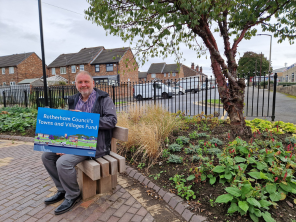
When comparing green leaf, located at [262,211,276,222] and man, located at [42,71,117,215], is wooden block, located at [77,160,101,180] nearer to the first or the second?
man, located at [42,71,117,215]

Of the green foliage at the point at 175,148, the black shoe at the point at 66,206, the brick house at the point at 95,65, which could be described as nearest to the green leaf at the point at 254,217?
the green foliage at the point at 175,148

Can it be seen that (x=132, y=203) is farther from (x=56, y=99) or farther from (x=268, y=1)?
(x=56, y=99)

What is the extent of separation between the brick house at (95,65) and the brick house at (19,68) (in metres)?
3.19

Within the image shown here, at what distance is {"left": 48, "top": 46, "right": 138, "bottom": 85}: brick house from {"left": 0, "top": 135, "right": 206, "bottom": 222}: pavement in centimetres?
3109

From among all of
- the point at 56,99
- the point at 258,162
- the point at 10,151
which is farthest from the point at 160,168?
the point at 56,99

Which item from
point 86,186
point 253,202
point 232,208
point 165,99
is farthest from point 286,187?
point 165,99

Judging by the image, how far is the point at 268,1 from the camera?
168 inches

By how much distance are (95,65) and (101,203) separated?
36.6m

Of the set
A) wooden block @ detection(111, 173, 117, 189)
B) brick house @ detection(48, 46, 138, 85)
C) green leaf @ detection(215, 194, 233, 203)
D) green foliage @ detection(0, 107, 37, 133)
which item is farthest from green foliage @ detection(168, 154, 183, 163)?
brick house @ detection(48, 46, 138, 85)

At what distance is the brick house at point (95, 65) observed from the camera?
34.9 meters

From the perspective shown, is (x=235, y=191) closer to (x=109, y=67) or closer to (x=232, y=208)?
(x=232, y=208)

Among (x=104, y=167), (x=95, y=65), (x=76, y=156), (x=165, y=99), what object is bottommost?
(x=104, y=167)

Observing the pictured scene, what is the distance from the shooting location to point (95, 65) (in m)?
36.7

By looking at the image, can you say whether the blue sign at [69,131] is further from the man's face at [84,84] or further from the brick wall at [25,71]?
the brick wall at [25,71]
